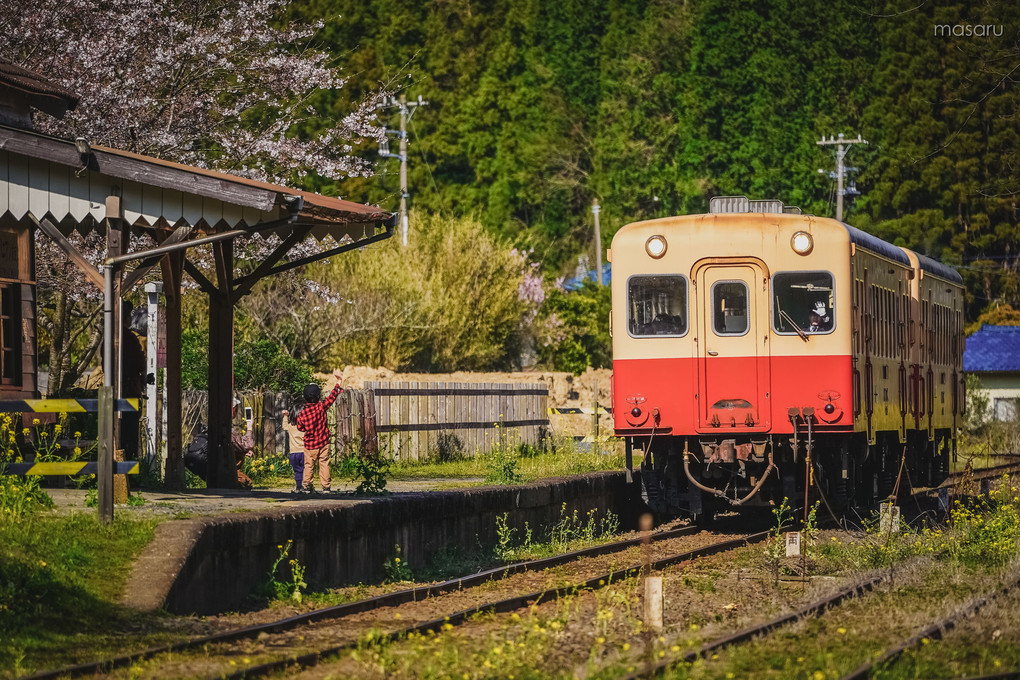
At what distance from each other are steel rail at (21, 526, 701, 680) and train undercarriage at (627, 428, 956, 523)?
64cm

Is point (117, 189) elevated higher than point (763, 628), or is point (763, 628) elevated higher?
point (117, 189)

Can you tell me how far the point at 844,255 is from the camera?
52.8 feet

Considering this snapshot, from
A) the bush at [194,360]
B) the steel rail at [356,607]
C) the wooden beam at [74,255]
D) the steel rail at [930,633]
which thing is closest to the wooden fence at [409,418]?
the bush at [194,360]

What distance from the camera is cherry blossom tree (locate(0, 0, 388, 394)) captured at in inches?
859

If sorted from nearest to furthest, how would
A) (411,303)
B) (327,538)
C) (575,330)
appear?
(327,538) < (411,303) < (575,330)

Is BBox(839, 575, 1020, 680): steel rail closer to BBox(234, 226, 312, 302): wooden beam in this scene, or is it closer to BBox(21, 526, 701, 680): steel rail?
BBox(21, 526, 701, 680): steel rail

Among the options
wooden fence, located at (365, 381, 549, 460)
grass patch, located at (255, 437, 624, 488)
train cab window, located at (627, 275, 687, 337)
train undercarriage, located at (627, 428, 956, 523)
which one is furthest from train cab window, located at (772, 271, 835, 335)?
wooden fence, located at (365, 381, 549, 460)

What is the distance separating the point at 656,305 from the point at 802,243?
1.69 metres

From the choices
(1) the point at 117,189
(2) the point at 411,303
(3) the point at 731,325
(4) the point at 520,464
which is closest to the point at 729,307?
A: (3) the point at 731,325

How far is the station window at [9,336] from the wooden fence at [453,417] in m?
8.72

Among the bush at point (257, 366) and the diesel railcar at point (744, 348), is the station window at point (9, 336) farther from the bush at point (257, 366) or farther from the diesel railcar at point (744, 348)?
the bush at point (257, 366)

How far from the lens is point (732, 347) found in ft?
53.7

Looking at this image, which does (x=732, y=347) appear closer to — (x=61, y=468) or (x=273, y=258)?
(x=273, y=258)

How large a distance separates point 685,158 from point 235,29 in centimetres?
3653
